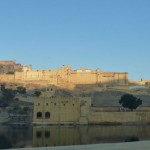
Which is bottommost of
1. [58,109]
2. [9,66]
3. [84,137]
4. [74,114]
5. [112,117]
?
[84,137]

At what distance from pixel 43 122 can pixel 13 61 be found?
107709mm

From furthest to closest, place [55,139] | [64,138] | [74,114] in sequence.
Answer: [74,114], [64,138], [55,139]

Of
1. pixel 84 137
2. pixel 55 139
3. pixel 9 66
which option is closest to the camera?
pixel 55 139

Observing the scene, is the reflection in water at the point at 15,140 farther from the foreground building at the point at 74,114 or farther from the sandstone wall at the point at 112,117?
the sandstone wall at the point at 112,117

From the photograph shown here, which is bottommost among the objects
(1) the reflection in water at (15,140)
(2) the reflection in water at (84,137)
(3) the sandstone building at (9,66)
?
(1) the reflection in water at (15,140)

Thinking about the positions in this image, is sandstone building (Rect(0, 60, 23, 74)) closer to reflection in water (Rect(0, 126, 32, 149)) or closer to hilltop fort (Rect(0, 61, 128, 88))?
hilltop fort (Rect(0, 61, 128, 88))

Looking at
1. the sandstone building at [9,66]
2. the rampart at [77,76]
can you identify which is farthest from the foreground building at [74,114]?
the sandstone building at [9,66]

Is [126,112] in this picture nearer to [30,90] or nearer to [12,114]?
[12,114]

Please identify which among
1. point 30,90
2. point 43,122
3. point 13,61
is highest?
point 13,61

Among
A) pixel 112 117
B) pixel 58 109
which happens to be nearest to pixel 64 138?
pixel 58 109

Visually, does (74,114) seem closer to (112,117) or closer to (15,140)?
(112,117)

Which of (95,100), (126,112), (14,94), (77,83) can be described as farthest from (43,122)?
(77,83)

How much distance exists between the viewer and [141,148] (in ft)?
57.6

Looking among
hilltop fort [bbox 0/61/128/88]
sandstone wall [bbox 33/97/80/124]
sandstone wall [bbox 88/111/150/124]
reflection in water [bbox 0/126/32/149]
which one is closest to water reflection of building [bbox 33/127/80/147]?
reflection in water [bbox 0/126/32/149]
